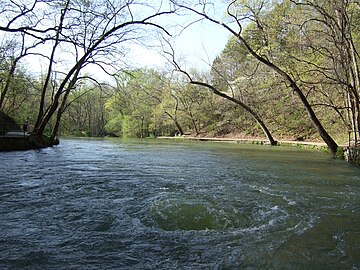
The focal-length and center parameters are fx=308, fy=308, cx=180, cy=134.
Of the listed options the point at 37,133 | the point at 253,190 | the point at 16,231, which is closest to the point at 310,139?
the point at 37,133

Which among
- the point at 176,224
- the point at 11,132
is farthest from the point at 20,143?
the point at 176,224

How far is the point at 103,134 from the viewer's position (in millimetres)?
64375

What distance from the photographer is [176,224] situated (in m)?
3.96

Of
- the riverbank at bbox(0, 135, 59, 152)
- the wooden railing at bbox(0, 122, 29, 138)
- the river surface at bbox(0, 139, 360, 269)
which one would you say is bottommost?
the river surface at bbox(0, 139, 360, 269)

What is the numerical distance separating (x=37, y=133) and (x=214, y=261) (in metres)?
18.2

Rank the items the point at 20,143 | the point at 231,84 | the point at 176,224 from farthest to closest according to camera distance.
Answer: the point at 231,84
the point at 20,143
the point at 176,224

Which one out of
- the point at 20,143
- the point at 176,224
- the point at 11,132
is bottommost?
the point at 176,224

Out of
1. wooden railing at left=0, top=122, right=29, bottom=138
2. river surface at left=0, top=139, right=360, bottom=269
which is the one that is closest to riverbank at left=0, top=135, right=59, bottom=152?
wooden railing at left=0, top=122, right=29, bottom=138

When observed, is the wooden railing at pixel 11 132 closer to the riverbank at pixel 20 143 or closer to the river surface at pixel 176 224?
the riverbank at pixel 20 143

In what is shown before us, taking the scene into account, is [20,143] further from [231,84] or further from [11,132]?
[231,84]

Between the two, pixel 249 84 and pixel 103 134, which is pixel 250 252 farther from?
pixel 103 134

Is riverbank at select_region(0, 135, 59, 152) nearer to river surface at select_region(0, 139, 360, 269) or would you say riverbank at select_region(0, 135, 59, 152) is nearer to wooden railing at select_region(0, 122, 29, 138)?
wooden railing at select_region(0, 122, 29, 138)

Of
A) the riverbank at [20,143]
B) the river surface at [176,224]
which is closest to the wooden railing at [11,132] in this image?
the riverbank at [20,143]

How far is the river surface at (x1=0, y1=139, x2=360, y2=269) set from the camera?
9.37 ft
